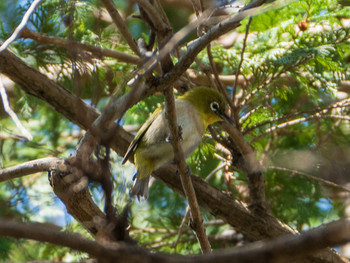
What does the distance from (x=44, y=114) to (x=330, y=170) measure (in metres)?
2.76

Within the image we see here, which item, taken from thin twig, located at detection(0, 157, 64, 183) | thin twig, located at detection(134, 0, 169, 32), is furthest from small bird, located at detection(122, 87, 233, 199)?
thin twig, located at detection(134, 0, 169, 32)

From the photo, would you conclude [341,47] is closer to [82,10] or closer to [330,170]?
[330,170]

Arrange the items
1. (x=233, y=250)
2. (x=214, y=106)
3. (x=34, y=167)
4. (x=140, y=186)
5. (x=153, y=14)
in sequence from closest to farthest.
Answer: (x=233, y=250) < (x=153, y=14) < (x=34, y=167) < (x=140, y=186) < (x=214, y=106)

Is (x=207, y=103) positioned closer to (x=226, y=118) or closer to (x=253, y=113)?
(x=226, y=118)

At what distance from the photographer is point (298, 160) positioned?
400cm

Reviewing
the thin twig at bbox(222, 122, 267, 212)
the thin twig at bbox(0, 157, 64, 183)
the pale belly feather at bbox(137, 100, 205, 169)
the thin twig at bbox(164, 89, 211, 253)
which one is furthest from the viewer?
the thin twig at bbox(222, 122, 267, 212)

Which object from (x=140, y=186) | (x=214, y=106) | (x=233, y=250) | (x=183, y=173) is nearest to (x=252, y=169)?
(x=214, y=106)

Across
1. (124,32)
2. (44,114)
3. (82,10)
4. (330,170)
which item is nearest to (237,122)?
(330,170)

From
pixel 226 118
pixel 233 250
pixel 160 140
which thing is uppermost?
pixel 226 118

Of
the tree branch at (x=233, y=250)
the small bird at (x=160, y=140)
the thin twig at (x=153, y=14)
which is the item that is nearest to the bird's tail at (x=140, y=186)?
the small bird at (x=160, y=140)

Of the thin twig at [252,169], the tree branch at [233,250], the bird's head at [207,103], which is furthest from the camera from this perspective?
the bird's head at [207,103]

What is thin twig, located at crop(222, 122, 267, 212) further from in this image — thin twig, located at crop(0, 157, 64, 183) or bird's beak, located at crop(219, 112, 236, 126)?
thin twig, located at crop(0, 157, 64, 183)

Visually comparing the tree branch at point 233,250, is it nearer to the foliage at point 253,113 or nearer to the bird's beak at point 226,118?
the foliage at point 253,113

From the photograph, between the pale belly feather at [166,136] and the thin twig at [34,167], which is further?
the pale belly feather at [166,136]
